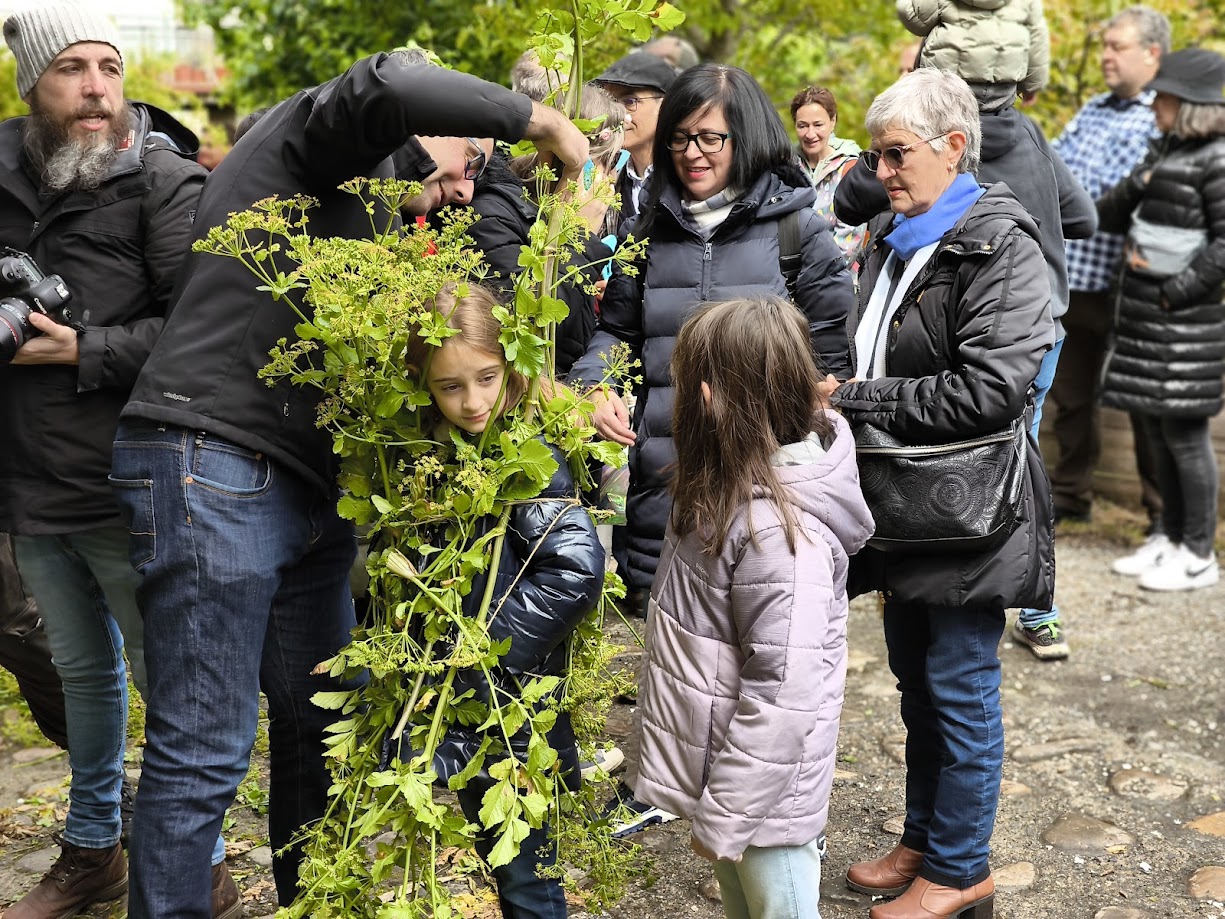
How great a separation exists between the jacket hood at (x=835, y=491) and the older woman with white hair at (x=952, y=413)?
39 cm

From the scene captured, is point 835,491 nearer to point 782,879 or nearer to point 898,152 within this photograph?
point 782,879

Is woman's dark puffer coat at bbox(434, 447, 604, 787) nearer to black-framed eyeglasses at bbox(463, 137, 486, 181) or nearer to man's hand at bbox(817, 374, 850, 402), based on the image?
man's hand at bbox(817, 374, 850, 402)

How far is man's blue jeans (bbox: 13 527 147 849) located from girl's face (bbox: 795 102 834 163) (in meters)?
3.41

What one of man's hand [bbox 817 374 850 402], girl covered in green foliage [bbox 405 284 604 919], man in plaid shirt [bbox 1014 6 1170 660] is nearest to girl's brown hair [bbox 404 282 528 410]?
girl covered in green foliage [bbox 405 284 604 919]

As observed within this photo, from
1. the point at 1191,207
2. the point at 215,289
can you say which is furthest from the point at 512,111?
the point at 1191,207

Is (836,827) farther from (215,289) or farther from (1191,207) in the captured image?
(1191,207)

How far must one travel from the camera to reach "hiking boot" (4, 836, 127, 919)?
3295mm

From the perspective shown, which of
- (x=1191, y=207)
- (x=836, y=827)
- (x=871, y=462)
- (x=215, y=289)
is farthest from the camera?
(x=1191, y=207)

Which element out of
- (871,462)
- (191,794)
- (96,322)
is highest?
(96,322)

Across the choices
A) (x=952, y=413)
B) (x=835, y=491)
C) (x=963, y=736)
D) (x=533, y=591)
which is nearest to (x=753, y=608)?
(x=835, y=491)

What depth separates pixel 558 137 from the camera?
96.7 inches

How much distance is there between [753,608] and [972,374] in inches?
32.9

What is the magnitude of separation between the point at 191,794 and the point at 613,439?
116 cm

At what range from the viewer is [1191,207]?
582 cm
